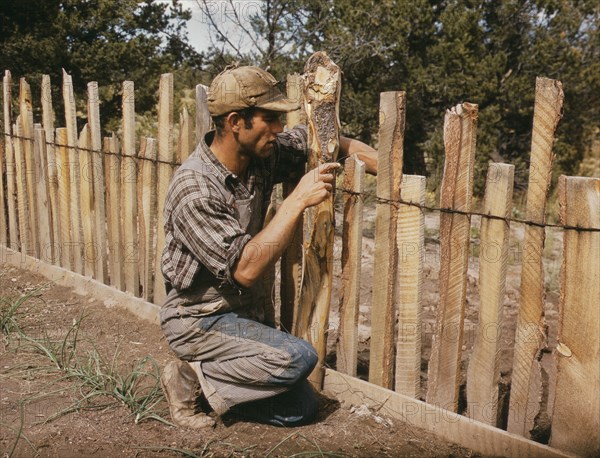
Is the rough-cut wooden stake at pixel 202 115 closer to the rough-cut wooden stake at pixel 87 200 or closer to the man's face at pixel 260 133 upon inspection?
the man's face at pixel 260 133

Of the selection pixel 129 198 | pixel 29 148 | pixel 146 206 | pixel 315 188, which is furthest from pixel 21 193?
pixel 315 188

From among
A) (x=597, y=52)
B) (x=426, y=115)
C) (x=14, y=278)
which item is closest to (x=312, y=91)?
(x=14, y=278)

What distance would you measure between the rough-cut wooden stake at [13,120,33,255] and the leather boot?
306 cm

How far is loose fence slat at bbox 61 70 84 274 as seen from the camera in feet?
15.5

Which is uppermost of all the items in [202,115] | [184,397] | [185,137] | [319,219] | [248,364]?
[202,115]

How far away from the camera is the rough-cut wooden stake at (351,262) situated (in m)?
3.08

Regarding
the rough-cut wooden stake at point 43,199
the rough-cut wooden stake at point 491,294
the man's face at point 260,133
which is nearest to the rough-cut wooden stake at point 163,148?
the man's face at point 260,133

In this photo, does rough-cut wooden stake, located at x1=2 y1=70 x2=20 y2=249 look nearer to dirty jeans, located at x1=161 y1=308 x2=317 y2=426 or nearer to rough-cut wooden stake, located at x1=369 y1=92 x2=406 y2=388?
dirty jeans, located at x1=161 y1=308 x2=317 y2=426

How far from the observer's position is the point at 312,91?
2.95 meters

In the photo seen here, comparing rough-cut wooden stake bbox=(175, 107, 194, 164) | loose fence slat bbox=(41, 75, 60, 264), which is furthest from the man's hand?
loose fence slat bbox=(41, 75, 60, 264)

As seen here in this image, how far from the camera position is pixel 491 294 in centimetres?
277

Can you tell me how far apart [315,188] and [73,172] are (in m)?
2.78

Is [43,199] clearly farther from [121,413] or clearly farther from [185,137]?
[121,413]

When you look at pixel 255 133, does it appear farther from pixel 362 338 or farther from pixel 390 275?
pixel 362 338
